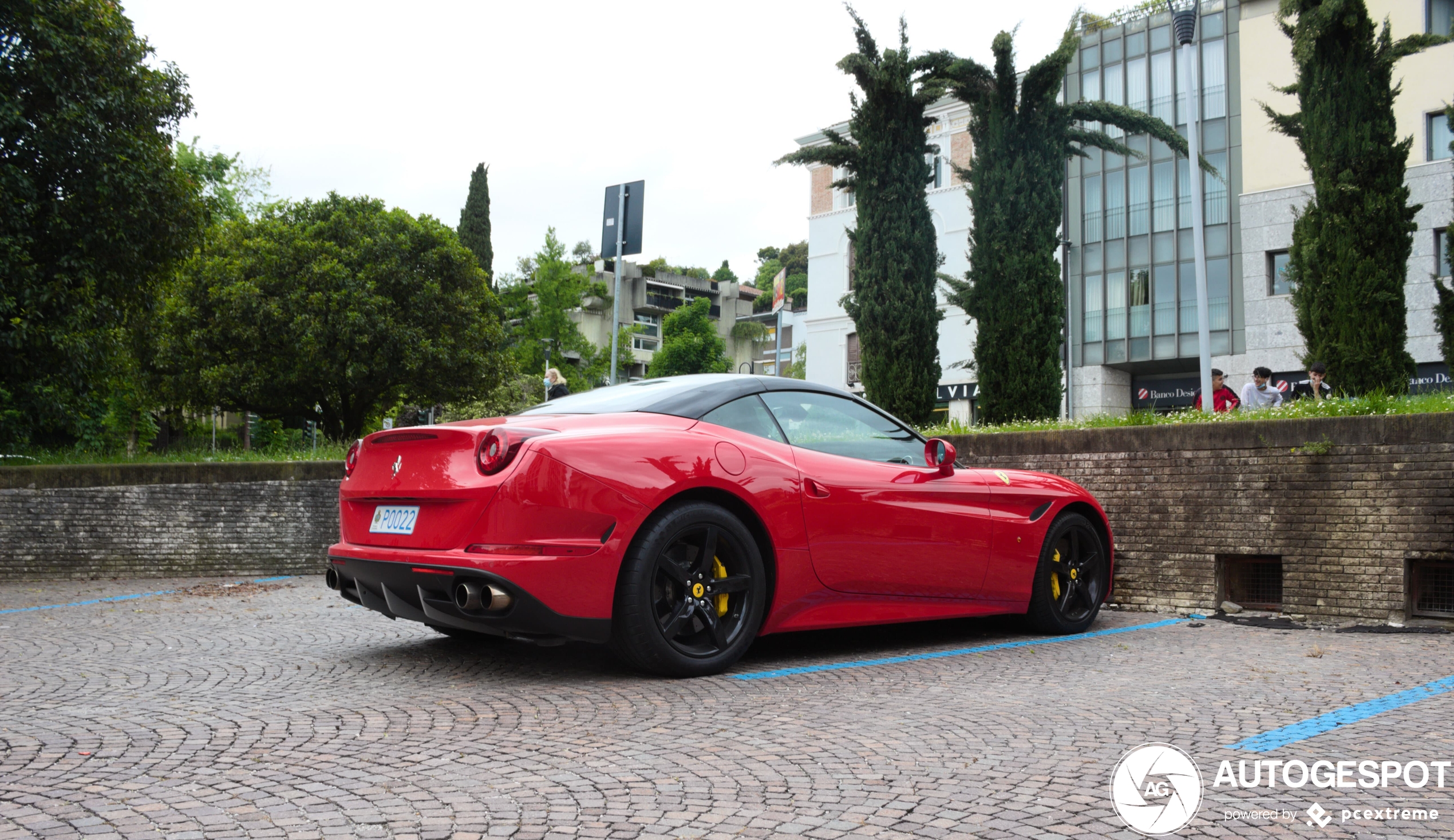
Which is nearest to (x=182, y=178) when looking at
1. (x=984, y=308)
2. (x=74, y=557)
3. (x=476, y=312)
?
(x=74, y=557)

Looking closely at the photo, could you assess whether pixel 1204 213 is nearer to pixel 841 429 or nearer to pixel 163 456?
pixel 163 456

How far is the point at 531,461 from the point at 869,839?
240cm

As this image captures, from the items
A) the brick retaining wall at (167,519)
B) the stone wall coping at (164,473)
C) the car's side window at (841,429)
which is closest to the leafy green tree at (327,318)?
the stone wall coping at (164,473)

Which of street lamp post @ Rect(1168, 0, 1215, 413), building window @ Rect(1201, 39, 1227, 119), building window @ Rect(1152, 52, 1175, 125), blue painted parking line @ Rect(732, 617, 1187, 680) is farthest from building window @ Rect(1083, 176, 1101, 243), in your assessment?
blue painted parking line @ Rect(732, 617, 1187, 680)

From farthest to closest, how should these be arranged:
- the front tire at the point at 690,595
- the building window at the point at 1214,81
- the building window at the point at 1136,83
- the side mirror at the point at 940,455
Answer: the building window at the point at 1136,83, the building window at the point at 1214,81, the side mirror at the point at 940,455, the front tire at the point at 690,595

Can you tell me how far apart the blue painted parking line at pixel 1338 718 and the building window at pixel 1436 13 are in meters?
33.5

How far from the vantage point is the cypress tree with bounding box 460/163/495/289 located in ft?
176

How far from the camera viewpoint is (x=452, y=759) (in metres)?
3.46

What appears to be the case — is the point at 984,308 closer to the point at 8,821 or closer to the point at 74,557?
the point at 74,557

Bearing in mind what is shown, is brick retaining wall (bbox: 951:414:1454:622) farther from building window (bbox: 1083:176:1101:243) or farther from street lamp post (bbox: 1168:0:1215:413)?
building window (bbox: 1083:176:1101:243)

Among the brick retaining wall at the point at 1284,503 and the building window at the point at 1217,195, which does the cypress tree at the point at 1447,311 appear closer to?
the brick retaining wall at the point at 1284,503

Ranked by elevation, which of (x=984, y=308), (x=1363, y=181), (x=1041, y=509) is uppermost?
(x=1363, y=181)

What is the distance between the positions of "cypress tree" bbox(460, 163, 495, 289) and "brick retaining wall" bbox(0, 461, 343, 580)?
140 feet

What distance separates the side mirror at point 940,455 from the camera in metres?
6.09
